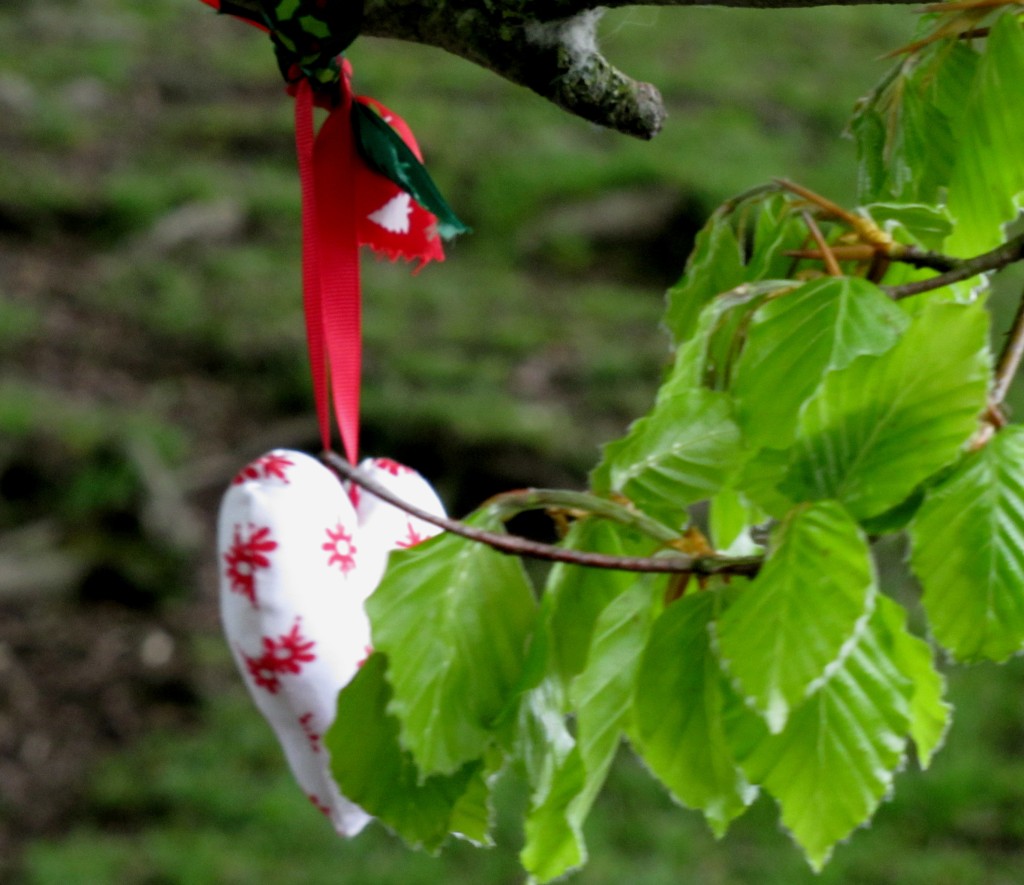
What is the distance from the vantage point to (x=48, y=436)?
350cm

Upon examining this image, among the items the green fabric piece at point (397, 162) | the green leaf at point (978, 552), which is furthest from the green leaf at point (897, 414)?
the green fabric piece at point (397, 162)

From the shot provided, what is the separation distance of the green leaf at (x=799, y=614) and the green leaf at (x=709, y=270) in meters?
0.35

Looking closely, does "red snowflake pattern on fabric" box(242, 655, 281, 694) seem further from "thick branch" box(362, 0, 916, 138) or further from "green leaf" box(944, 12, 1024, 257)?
"green leaf" box(944, 12, 1024, 257)

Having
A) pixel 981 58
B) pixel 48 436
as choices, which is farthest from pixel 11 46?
pixel 981 58

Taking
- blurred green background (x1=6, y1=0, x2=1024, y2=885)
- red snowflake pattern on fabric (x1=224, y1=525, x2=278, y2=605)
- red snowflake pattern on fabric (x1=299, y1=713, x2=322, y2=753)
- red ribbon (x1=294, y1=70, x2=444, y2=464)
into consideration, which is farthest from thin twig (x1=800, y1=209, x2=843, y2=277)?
blurred green background (x1=6, y1=0, x2=1024, y2=885)

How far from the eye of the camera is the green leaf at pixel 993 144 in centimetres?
85

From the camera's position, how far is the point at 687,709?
0.72m

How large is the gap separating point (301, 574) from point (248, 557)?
5 centimetres

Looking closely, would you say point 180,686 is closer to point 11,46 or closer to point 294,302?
point 294,302

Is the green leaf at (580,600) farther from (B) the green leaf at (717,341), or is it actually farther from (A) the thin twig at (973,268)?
(A) the thin twig at (973,268)

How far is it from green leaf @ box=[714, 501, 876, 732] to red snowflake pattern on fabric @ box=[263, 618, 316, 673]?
560mm

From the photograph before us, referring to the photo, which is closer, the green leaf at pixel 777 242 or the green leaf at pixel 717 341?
the green leaf at pixel 717 341

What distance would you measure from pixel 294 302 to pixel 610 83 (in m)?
3.35

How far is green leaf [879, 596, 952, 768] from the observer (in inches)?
26.6
